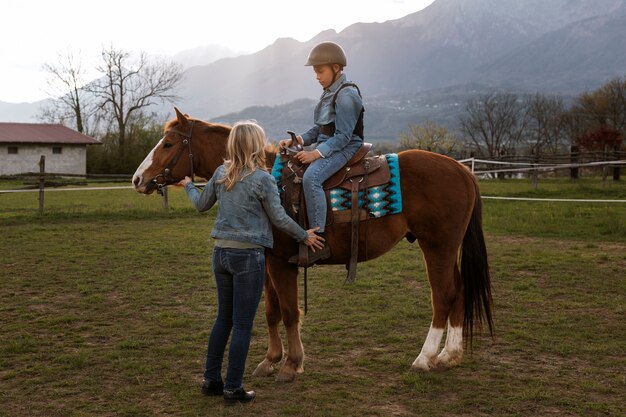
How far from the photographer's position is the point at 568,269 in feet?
28.5

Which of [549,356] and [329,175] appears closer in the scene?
[329,175]

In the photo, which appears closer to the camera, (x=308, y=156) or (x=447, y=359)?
(x=308, y=156)

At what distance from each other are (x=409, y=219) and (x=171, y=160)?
1.92 m

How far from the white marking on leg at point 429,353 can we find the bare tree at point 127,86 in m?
44.0

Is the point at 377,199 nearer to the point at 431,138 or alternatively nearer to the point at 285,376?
the point at 285,376

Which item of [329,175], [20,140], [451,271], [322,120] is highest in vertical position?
[20,140]

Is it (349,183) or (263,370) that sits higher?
(349,183)

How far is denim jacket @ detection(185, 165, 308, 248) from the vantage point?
3783 mm

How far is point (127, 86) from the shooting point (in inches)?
2042

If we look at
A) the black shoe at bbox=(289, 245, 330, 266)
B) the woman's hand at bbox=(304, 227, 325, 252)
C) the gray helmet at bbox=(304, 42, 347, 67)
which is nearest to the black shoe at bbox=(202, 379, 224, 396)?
the black shoe at bbox=(289, 245, 330, 266)

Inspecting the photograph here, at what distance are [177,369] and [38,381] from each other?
1.00 meters

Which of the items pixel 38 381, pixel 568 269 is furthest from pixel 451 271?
pixel 568 269

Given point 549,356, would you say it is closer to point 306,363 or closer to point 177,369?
point 306,363

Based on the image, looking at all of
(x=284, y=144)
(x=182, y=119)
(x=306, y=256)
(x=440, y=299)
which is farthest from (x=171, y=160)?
(x=440, y=299)
